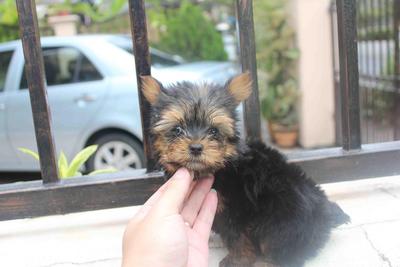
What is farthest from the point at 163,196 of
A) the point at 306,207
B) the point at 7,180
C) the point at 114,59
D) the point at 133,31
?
the point at 7,180

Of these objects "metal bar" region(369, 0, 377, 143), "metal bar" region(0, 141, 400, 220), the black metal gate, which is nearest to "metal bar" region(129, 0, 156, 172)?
"metal bar" region(0, 141, 400, 220)

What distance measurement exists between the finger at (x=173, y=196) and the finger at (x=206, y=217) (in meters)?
0.24

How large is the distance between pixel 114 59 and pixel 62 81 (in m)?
0.96

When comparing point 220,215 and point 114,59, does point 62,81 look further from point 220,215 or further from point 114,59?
point 220,215

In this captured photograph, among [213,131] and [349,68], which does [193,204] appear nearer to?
[213,131]

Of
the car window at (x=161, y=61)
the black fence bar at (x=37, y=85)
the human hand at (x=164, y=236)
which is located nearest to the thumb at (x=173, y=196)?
the human hand at (x=164, y=236)

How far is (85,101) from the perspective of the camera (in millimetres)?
6977

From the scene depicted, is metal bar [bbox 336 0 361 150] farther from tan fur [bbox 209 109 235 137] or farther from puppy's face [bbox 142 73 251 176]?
tan fur [bbox 209 109 235 137]

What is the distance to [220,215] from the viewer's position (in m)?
2.23

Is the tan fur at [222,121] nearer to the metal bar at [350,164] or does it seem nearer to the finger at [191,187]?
the finger at [191,187]

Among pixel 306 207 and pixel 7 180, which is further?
pixel 7 180

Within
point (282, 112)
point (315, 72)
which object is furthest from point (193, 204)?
point (282, 112)

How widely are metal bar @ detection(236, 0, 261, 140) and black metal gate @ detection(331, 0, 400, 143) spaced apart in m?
5.08

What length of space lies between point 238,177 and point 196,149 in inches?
13.3
